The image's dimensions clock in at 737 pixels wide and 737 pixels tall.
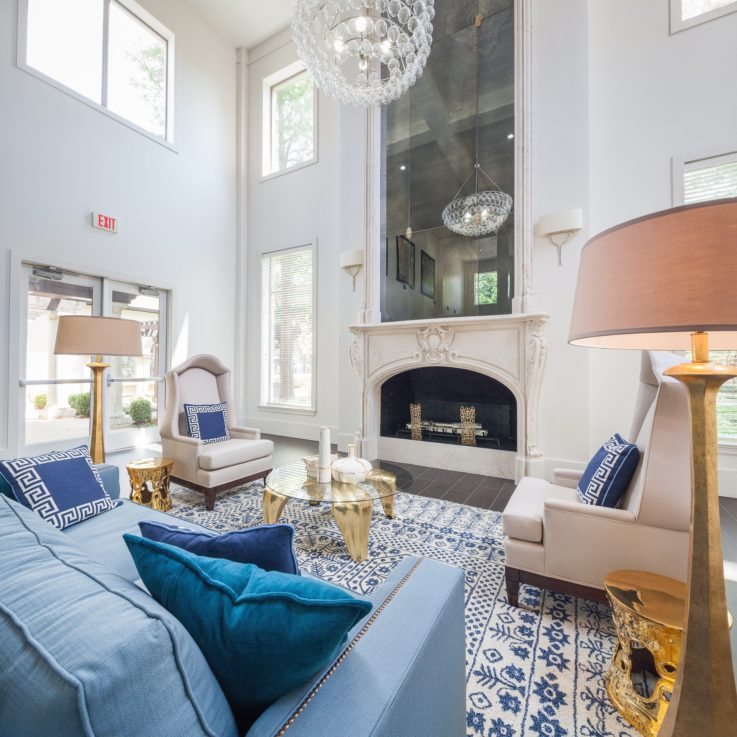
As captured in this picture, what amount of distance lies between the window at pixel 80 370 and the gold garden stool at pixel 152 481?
1692mm

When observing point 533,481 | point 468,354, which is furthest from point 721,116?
point 533,481

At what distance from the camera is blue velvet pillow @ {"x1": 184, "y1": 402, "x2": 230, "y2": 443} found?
3215 mm

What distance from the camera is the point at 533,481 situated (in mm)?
2338

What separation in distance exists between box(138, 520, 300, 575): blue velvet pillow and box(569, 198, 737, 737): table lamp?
843 millimetres

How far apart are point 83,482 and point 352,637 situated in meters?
1.66

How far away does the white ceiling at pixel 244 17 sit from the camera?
17.3 feet

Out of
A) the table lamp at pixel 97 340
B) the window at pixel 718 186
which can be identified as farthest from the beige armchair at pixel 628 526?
the table lamp at pixel 97 340

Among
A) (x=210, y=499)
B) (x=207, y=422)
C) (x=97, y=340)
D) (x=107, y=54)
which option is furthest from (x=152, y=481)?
(x=107, y=54)

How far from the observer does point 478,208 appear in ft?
13.3

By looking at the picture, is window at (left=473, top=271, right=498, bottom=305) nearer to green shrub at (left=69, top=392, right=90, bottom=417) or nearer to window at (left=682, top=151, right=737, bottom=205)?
window at (left=682, top=151, right=737, bottom=205)

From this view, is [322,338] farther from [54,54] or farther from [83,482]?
[54,54]

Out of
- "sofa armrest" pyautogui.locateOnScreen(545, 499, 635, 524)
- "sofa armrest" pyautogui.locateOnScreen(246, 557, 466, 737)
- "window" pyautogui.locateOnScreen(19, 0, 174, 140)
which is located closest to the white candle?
"sofa armrest" pyautogui.locateOnScreen(545, 499, 635, 524)

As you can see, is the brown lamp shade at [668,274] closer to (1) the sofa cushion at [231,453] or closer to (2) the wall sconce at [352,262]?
(1) the sofa cushion at [231,453]

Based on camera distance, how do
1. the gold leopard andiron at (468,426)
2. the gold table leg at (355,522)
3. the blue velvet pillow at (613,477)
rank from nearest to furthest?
the blue velvet pillow at (613,477) < the gold table leg at (355,522) < the gold leopard andiron at (468,426)
